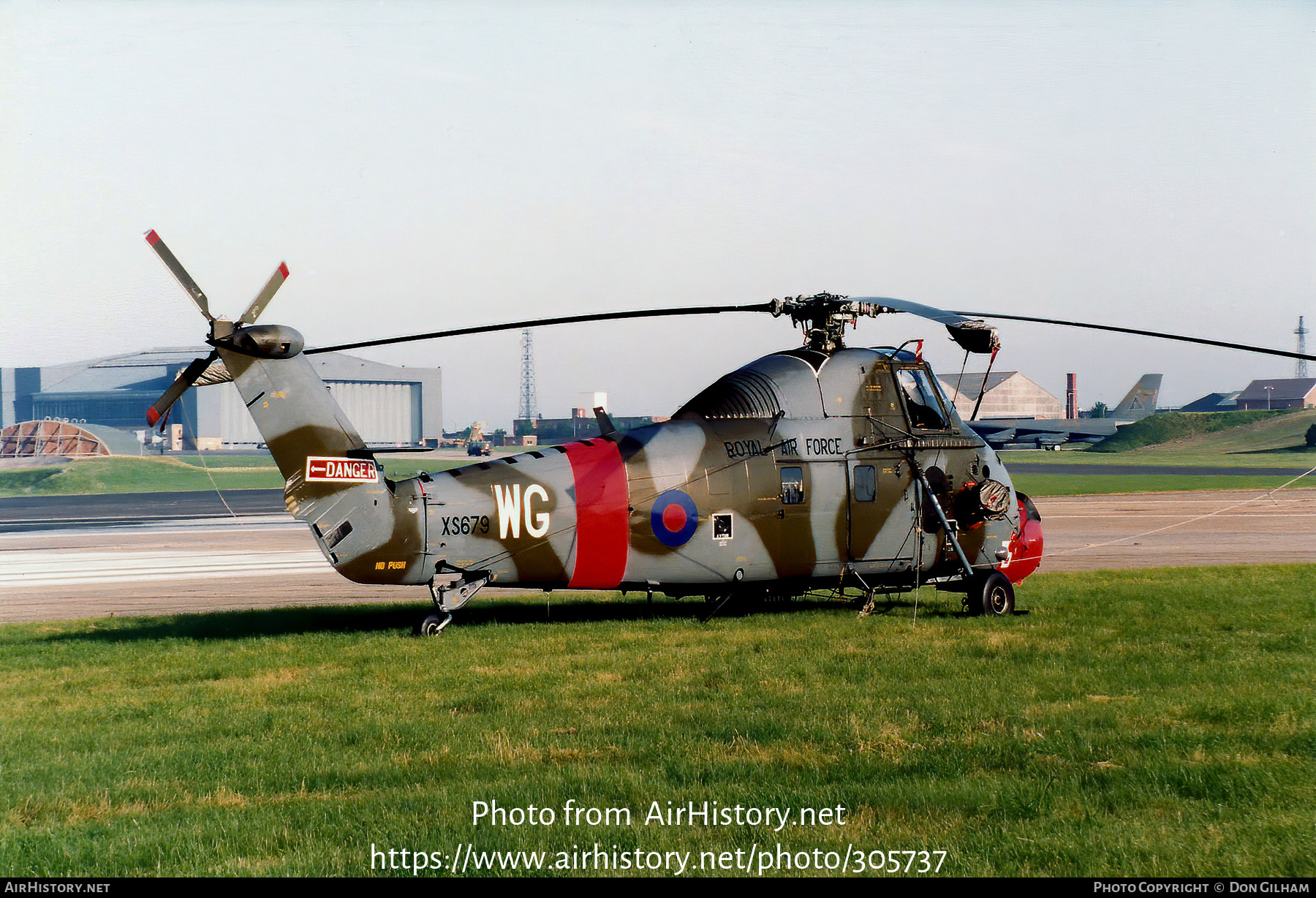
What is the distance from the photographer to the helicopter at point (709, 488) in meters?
14.1

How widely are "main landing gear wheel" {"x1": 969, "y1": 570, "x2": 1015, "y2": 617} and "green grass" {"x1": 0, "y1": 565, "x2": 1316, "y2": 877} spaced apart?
1.96ft

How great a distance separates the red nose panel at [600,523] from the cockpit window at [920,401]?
4992 mm

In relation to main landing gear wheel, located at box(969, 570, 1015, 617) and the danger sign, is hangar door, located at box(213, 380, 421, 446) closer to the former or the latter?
the danger sign

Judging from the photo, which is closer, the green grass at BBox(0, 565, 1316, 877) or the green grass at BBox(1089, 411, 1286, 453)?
the green grass at BBox(0, 565, 1316, 877)

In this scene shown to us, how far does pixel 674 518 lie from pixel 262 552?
19.6 meters

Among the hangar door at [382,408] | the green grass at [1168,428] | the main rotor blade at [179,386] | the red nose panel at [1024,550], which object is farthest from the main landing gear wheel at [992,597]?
the hangar door at [382,408]

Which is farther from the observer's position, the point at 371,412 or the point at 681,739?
the point at 371,412

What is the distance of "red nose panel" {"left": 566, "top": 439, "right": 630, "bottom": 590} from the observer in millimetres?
15320

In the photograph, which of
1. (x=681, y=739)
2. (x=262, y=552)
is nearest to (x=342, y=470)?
(x=681, y=739)

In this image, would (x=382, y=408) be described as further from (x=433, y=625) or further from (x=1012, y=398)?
(x=433, y=625)

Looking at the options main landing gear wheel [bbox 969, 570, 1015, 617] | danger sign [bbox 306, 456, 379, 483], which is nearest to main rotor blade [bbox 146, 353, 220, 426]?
danger sign [bbox 306, 456, 379, 483]

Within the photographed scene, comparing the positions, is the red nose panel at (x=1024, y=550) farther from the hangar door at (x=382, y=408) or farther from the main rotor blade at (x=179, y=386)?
the hangar door at (x=382, y=408)

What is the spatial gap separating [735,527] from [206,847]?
1008 cm

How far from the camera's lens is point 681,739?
9.57 m
